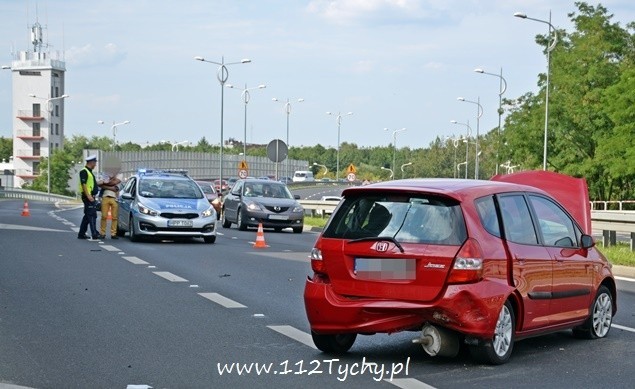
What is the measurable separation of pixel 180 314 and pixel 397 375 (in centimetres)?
424

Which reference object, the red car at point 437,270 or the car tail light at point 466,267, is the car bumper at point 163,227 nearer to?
the red car at point 437,270

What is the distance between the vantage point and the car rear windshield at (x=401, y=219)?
941cm

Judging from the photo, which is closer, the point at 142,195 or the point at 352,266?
the point at 352,266

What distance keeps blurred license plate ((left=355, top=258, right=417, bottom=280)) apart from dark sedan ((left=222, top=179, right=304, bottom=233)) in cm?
2494

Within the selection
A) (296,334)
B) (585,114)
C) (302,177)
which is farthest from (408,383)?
(302,177)

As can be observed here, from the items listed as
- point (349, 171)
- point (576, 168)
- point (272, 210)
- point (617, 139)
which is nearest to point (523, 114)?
point (576, 168)

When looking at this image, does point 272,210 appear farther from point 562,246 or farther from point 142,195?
point 562,246

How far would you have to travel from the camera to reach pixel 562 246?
418 inches

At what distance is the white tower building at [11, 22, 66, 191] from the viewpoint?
16138 cm

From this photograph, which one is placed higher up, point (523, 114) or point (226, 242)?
point (523, 114)

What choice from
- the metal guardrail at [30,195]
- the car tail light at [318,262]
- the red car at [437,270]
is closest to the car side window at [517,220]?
the red car at [437,270]

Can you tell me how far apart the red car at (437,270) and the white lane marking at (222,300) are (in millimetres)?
3681

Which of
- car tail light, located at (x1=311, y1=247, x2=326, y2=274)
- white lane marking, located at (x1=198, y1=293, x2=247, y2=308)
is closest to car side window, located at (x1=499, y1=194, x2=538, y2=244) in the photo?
car tail light, located at (x1=311, y1=247, x2=326, y2=274)

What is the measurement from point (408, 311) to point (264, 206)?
25.7 metres
